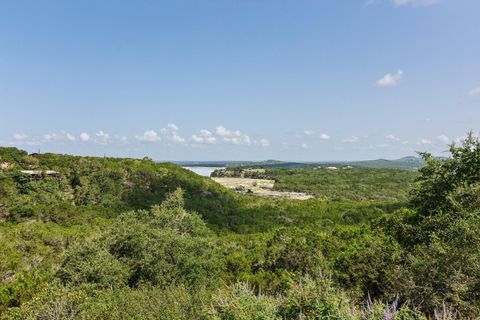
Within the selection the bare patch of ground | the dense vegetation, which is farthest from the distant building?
the bare patch of ground

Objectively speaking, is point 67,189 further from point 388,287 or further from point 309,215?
point 388,287

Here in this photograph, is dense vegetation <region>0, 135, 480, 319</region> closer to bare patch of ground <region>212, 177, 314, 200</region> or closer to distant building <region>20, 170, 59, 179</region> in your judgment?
distant building <region>20, 170, 59, 179</region>

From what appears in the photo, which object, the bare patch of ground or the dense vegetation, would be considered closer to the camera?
the dense vegetation

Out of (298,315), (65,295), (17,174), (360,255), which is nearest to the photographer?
(298,315)

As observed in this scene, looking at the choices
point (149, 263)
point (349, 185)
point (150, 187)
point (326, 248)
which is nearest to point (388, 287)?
point (326, 248)

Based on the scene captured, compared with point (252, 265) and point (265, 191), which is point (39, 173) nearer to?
point (252, 265)

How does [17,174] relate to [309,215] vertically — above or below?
above

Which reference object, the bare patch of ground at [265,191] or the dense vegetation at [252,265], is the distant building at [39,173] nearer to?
the dense vegetation at [252,265]

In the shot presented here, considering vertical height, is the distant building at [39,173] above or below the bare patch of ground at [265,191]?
above

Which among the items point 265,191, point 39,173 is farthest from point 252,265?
point 265,191

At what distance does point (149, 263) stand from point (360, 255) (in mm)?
9932

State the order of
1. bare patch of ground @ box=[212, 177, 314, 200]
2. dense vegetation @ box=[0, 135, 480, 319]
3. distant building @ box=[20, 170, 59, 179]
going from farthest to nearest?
bare patch of ground @ box=[212, 177, 314, 200] → distant building @ box=[20, 170, 59, 179] → dense vegetation @ box=[0, 135, 480, 319]

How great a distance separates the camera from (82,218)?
1435 inches

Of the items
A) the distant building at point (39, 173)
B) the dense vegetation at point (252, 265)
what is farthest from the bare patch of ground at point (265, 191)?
the dense vegetation at point (252, 265)
